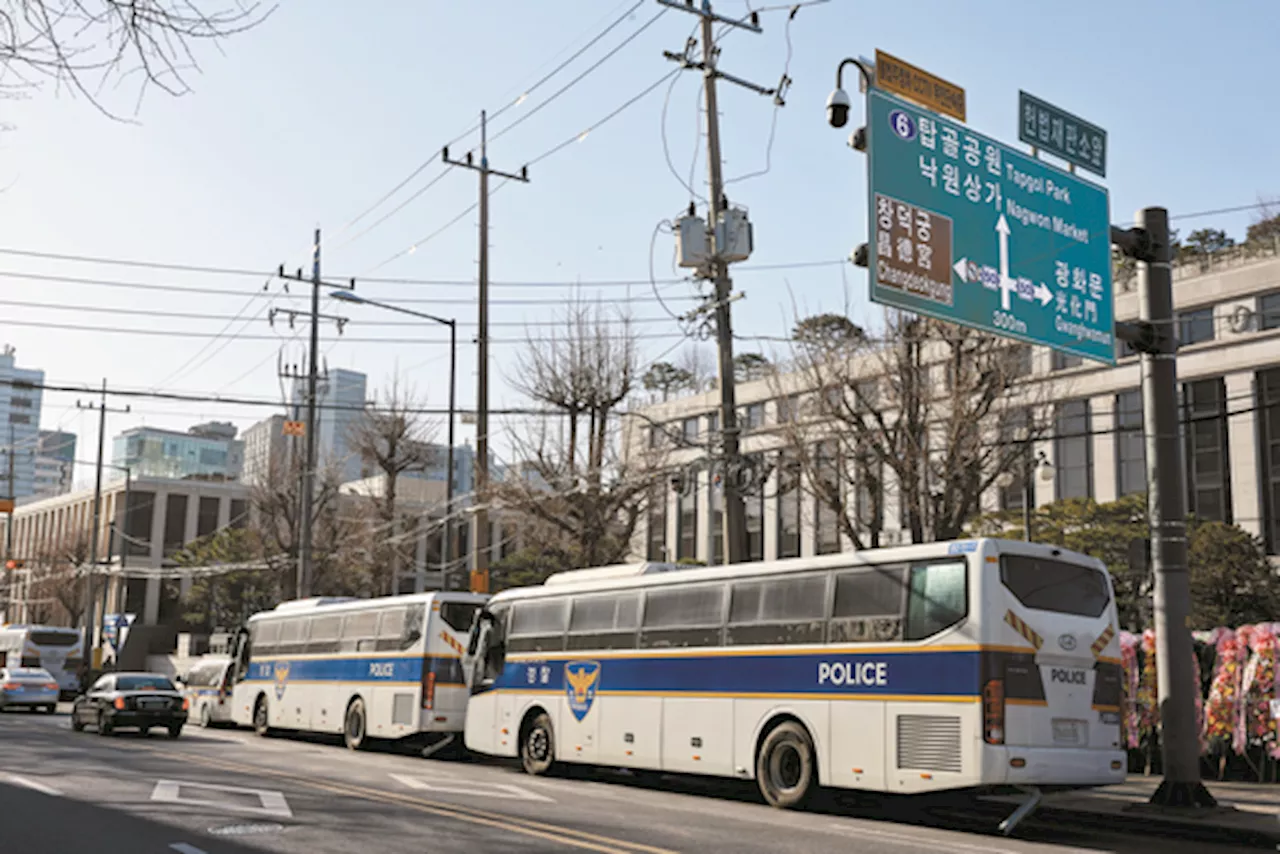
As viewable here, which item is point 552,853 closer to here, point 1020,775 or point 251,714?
point 1020,775

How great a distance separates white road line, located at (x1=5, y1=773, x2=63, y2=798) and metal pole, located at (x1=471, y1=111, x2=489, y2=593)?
1406cm

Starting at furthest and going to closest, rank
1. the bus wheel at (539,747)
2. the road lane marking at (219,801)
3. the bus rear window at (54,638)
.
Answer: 1. the bus rear window at (54,638)
2. the bus wheel at (539,747)
3. the road lane marking at (219,801)

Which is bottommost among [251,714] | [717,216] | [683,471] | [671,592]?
[251,714]

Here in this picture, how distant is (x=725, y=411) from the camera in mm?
20844

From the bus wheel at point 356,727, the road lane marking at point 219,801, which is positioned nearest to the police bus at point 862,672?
the road lane marking at point 219,801

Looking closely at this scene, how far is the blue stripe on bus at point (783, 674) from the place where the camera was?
1354cm

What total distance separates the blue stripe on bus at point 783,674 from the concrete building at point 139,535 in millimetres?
59696

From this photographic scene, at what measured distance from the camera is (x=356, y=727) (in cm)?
2616

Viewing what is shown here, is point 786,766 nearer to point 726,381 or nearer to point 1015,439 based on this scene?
point 726,381

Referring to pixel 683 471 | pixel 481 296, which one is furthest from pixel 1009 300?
pixel 481 296

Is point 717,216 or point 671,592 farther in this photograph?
point 717,216

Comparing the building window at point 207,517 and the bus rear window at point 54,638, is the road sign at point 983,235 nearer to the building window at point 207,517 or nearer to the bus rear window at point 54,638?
the bus rear window at point 54,638

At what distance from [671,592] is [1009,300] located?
6207 mm

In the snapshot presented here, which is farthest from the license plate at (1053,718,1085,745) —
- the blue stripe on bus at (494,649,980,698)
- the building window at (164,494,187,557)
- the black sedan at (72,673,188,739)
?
the building window at (164,494,187,557)
